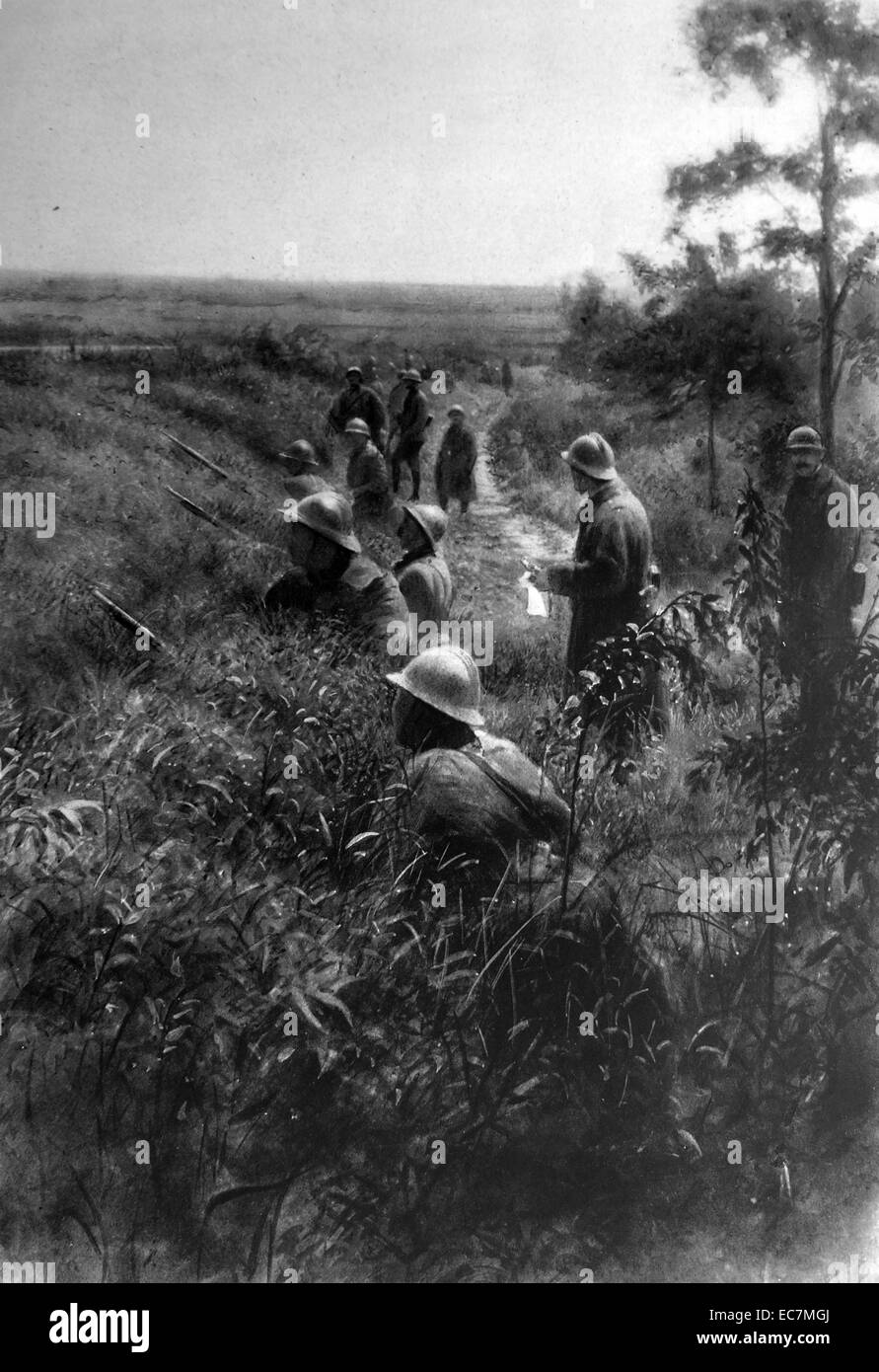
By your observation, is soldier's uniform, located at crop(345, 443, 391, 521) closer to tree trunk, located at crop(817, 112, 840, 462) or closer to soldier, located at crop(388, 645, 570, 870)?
soldier, located at crop(388, 645, 570, 870)

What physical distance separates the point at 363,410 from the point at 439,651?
3.41ft

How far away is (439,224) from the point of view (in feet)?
17.0

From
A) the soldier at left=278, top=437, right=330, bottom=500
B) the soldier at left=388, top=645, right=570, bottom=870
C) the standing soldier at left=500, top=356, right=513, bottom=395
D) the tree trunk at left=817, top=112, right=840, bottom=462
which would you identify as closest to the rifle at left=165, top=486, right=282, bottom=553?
the soldier at left=278, top=437, right=330, bottom=500

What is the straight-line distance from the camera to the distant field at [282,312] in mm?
5125

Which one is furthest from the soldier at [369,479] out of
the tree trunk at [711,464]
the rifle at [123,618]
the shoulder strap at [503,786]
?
the tree trunk at [711,464]

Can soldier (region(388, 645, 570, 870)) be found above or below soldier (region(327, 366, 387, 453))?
below

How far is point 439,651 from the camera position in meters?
4.97

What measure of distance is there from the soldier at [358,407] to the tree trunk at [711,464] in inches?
52.2

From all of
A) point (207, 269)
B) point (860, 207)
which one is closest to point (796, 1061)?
point (860, 207)

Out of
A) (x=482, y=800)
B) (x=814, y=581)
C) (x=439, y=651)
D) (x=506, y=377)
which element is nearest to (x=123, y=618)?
(x=439, y=651)

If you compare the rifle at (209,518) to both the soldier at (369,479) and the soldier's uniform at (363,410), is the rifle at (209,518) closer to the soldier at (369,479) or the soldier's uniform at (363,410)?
the soldier at (369,479)

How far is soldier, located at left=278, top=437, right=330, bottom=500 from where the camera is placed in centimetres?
515

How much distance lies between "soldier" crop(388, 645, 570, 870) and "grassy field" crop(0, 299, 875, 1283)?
10 cm

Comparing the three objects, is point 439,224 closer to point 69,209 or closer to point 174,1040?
point 69,209
